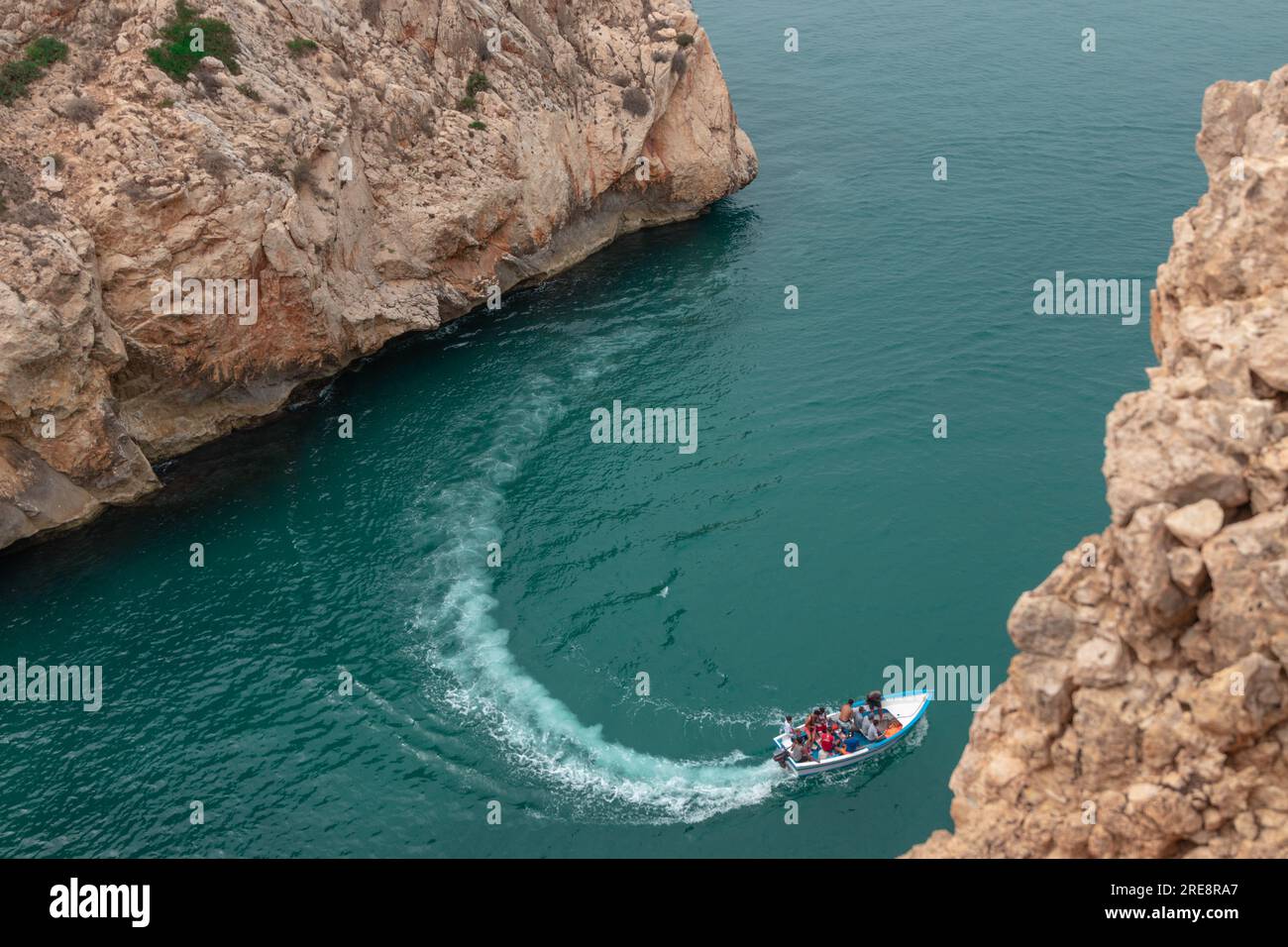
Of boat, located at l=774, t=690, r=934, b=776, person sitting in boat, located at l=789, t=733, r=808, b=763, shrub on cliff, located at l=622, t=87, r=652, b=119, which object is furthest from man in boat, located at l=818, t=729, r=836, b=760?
shrub on cliff, located at l=622, t=87, r=652, b=119

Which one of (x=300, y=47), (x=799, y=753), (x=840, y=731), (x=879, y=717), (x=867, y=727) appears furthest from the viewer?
(x=300, y=47)

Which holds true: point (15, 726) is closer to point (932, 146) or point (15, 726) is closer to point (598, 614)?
point (598, 614)

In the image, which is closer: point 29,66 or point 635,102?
point 29,66

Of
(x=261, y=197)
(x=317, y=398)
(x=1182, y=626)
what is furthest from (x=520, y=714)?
(x=261, y=197)

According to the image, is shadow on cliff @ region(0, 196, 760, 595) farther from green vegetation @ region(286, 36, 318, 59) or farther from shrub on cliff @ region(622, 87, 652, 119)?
green vegetation @ region(286, 36, 318, 59)

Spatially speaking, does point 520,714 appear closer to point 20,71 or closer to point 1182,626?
Result: point 1182,626

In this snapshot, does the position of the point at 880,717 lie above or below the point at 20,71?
below

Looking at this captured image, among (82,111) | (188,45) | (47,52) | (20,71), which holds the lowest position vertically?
(82,111)

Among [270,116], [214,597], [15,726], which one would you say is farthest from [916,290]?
[15,726]
